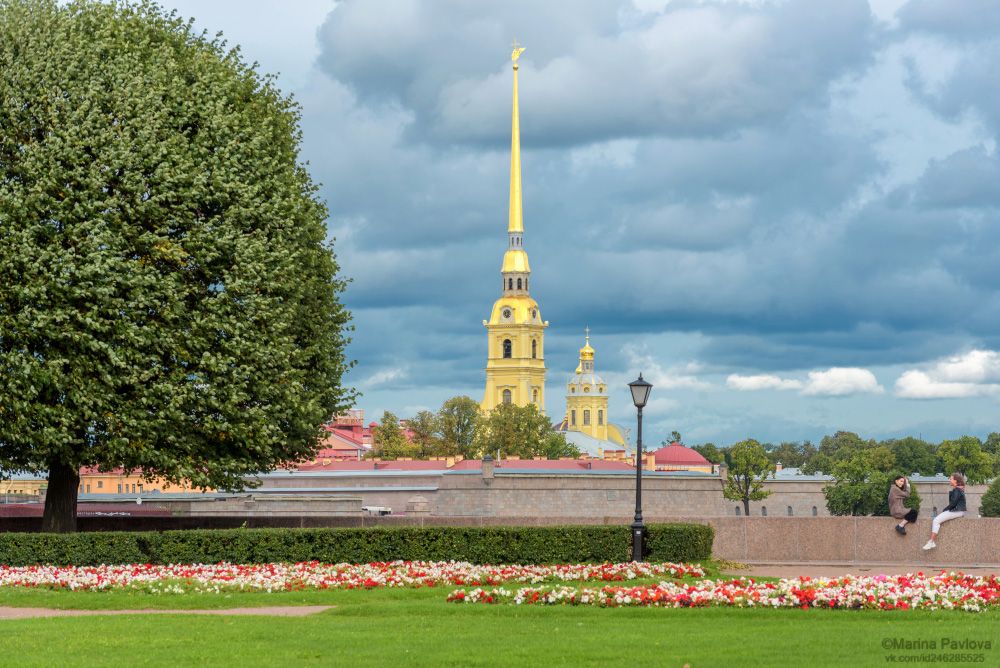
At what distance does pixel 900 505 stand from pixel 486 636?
57.8 feet

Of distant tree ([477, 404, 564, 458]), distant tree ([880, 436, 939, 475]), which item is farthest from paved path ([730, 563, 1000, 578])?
distant tree ([880, 436, 939, 475])

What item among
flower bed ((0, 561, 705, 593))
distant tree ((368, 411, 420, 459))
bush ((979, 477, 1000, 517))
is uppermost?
distant tree ((368, 411, 420, 459))

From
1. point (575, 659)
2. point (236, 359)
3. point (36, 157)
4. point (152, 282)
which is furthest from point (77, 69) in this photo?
point (575, 659)

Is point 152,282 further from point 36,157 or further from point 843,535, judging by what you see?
point 843,535

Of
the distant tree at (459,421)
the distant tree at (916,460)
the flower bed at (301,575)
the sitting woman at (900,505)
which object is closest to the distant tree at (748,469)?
the distant tree at (459,421)

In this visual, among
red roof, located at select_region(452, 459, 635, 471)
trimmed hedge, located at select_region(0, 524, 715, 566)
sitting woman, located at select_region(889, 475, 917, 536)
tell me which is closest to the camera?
trimmed hedge, located at select_region(0, 524, 715, 566)

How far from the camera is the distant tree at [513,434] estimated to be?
13562cm

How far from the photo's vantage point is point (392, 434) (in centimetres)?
13788

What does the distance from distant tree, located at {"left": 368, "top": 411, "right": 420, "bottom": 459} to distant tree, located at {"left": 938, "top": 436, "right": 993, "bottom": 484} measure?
70983 mm

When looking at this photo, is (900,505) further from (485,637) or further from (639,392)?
(485,637)

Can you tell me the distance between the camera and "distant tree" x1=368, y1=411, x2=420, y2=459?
5290 inches

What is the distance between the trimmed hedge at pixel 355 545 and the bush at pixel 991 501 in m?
124

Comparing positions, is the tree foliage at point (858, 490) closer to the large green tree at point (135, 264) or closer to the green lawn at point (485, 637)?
the large green tree at point (135, 264)

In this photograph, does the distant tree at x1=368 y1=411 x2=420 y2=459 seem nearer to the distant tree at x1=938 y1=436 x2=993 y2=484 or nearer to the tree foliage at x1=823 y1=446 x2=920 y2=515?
the tree foliage at x1=823 y1=446 x2=920 y2=515
